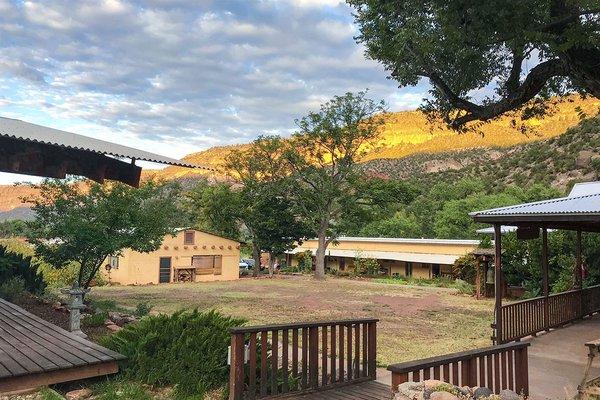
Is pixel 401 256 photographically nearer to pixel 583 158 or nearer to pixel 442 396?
pixel 583 158

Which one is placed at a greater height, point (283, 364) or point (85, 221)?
point (85, 221)

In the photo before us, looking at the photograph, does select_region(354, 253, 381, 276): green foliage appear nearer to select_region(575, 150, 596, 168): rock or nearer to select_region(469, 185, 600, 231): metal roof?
select_region(575, 150, 596, 168): rock

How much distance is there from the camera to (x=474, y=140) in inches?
2899

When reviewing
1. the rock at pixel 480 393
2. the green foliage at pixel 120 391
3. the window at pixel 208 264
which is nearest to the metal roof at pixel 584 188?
the rock at pixel 480 393

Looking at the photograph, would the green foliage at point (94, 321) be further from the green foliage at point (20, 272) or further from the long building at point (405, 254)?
the long building at point (405, 254)

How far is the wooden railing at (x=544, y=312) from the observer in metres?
8.97

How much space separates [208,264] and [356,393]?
29089mm

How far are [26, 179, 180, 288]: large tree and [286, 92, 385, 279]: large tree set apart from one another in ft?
65.1

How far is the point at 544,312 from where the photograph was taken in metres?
9.99

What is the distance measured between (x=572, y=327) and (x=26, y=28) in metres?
14.9

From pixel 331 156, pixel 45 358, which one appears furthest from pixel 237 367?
pixel 331 156

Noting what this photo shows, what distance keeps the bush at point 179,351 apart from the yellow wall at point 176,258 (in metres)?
23.5

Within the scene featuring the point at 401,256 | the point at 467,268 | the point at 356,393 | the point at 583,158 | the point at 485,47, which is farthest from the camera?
the point at 583,158

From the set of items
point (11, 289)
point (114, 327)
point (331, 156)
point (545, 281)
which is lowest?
point (114, 327)
